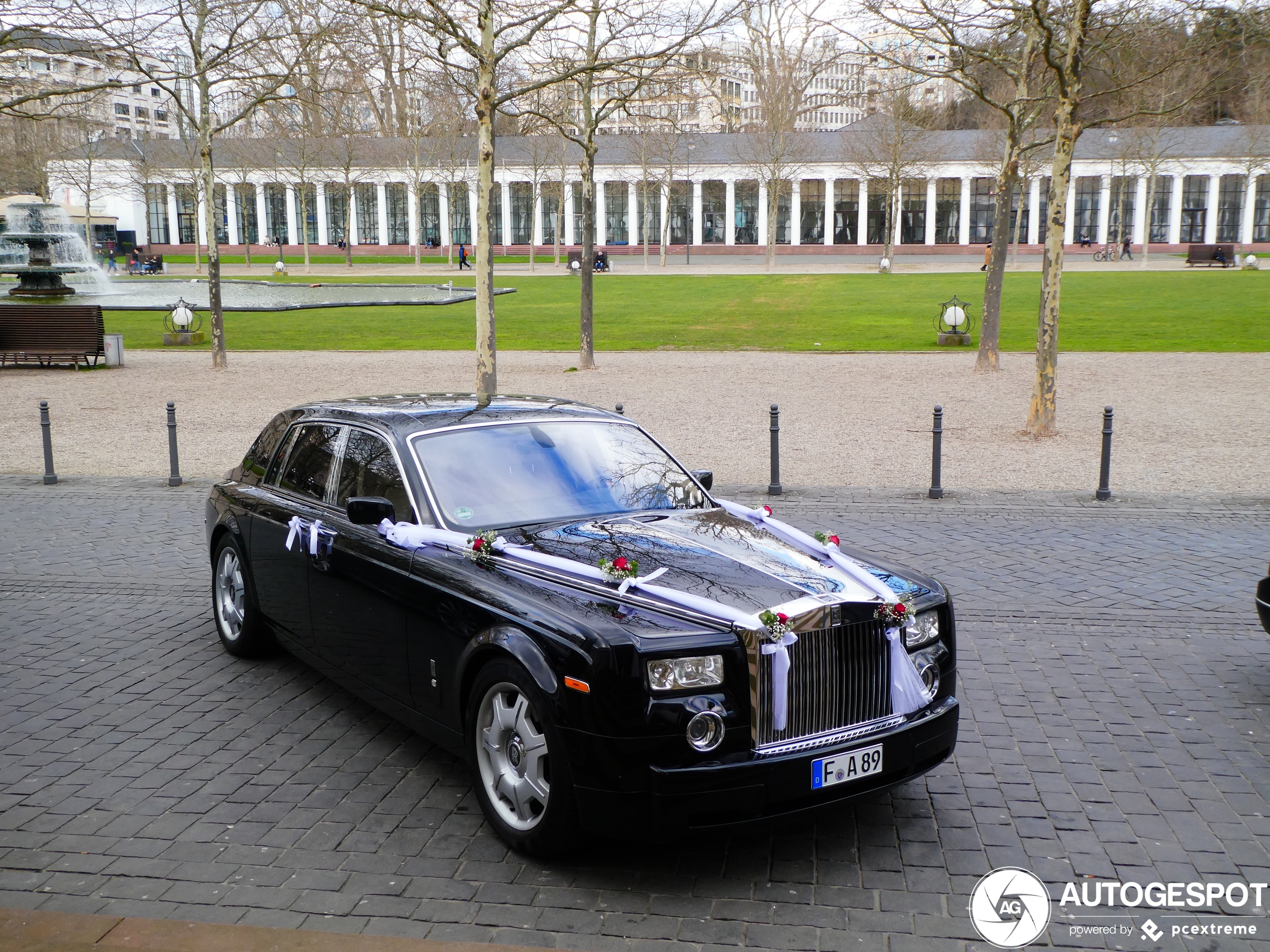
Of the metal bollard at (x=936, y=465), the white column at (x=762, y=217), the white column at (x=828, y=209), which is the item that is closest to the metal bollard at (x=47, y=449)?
the metal bollard at (x=936, y=465)

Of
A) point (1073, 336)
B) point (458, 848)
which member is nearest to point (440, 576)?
point (458, 848)

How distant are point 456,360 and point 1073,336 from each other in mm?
15998

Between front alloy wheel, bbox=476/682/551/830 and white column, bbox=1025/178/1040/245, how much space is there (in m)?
94.3

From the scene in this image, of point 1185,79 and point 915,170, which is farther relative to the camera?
point 915,170

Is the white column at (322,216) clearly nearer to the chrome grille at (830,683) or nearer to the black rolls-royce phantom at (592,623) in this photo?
the black rolls-royce phantom at (592,623)

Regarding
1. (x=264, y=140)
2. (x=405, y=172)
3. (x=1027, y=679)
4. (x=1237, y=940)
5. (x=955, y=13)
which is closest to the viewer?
(x=1237, y=940)

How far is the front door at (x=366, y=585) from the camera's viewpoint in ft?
17.3

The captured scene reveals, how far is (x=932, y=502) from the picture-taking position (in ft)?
38.4

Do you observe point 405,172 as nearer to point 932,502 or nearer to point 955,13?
point 955,13

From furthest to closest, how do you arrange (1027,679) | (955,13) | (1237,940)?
1. (955,13)
2. (1027,679)
3. (1237,940)

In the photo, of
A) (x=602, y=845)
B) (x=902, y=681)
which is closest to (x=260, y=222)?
(x=602, y=845)

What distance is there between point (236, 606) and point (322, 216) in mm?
104330

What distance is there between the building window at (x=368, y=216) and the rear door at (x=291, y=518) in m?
99.4

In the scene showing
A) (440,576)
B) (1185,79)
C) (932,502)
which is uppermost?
(1185,79)
